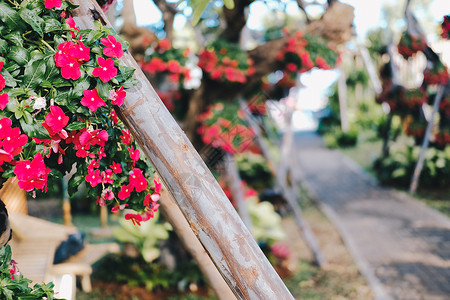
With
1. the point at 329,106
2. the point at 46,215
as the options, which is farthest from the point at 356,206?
the point at 329,106

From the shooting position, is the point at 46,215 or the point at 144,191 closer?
the point at 144,191

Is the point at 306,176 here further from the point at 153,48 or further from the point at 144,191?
the point at 144,191

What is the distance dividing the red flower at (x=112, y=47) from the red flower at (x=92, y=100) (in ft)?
0.49

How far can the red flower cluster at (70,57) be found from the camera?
142 cm

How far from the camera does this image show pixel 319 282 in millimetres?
5910

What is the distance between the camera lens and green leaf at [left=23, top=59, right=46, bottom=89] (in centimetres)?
143

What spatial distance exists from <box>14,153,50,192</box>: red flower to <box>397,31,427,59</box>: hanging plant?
33.0 ft

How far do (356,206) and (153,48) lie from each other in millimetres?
7029

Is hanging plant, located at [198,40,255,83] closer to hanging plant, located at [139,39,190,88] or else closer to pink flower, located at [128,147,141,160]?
hanging plant, located at [139,39,190,88]

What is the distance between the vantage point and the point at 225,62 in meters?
5.21

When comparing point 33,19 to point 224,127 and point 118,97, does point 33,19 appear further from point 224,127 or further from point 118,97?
point 224,127

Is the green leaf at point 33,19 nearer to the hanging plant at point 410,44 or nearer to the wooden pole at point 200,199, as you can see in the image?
the wooden pole at point 200,199

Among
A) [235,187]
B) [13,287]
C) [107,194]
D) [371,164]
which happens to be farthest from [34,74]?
Answer: [371,164]

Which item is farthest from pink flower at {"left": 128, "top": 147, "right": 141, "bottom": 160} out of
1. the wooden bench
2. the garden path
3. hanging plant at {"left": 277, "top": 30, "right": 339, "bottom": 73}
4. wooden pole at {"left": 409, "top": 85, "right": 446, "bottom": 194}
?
wooden pole at {"left": 409, "top": 85, "right": 446, "bottom": 194}
